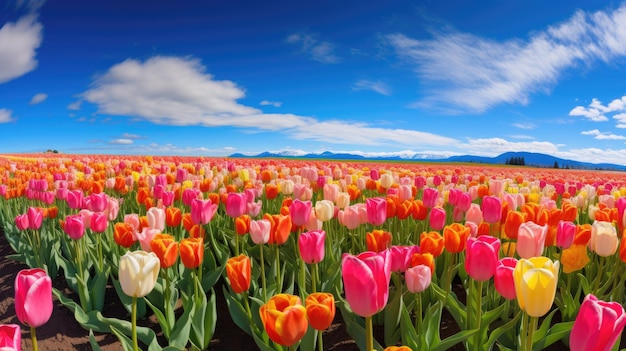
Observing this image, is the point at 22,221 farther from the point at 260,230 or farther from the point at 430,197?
the point at 430,197

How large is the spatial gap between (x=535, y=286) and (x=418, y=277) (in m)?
0.91

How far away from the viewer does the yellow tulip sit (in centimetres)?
154

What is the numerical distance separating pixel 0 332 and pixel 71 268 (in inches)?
121

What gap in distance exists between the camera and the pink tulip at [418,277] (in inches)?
95.0

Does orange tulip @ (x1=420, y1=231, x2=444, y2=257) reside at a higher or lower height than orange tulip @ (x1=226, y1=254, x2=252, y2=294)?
higher

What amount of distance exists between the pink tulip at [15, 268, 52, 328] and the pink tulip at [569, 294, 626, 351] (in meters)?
1.87

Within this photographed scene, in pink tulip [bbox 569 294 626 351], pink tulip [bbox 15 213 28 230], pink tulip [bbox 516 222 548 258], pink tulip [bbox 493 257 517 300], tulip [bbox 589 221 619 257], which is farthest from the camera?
pink tulip [bbox 15 213 28 230]

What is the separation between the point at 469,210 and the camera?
3.92 metres

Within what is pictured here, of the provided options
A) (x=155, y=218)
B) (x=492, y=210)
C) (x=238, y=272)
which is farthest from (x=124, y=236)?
(x=492, y=210)

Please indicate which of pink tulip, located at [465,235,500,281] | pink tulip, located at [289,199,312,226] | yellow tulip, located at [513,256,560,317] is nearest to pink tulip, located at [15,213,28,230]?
pink tulip, located at [289,199,312,226]

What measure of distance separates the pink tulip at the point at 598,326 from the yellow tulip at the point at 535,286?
24 centimetres

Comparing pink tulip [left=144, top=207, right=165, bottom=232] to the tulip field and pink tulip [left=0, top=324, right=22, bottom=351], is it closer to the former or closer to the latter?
the tulip field

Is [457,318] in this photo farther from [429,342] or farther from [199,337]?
[199,337]

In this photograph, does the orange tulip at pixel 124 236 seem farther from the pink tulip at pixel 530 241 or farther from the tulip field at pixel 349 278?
Answer: the pink tulip at pixel 530 241
